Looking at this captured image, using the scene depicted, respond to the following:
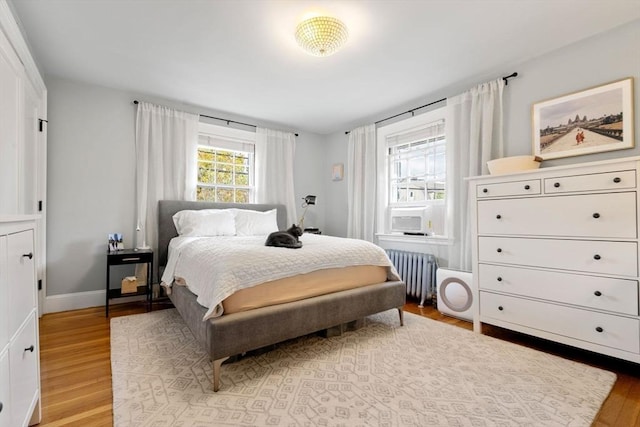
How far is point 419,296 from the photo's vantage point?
350 cm

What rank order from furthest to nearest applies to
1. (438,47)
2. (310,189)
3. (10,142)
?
(310,189) < (438,47) < (10,142)

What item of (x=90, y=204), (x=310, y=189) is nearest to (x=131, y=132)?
(x=90, y=204)

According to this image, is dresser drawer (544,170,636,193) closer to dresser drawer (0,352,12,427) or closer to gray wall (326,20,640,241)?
gray wall (326,20,640,241)

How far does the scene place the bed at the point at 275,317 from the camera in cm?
172

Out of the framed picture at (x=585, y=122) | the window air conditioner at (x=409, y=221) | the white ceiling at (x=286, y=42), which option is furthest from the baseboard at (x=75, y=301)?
the framed picture at (x=585, y=122)

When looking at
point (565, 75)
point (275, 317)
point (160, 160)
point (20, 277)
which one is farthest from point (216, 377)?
point (565, 75)

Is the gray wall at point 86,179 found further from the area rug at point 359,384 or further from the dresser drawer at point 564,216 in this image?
the dresser drawer at point 564,216

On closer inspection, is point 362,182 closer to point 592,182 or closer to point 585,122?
point 585,122

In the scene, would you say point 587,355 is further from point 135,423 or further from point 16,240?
point 16,240

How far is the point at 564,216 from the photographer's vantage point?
2098 mm

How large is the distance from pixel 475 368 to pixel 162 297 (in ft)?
10.8

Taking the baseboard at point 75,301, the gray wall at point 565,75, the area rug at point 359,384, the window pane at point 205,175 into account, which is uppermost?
the gray wall at point 565,75

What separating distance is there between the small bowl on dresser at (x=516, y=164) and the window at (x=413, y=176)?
0.87 meters

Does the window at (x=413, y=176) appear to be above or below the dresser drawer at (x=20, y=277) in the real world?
above
